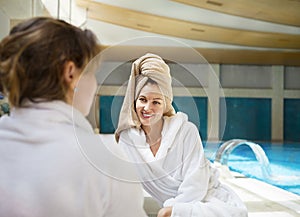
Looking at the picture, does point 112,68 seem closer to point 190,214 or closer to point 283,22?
point 190,214

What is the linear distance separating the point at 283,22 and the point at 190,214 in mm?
6385

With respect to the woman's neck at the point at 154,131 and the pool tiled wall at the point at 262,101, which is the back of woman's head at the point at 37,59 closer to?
the woman's neck at the point at 154,131

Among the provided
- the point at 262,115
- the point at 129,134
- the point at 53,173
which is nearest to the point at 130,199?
the point at 53,173

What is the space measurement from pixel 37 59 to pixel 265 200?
6.87ft

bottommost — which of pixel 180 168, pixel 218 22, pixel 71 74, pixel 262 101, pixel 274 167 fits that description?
pixel 274 167

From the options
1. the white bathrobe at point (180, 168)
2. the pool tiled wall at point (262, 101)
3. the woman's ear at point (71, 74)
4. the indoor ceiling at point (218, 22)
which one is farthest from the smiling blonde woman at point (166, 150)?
the pool tiled wall at point (262, 101)

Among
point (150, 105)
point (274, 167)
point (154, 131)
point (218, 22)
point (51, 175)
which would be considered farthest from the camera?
point (218, 22)

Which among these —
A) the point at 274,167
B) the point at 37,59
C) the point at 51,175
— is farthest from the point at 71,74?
the point at 274,167

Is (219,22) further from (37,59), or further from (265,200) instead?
(37,59)

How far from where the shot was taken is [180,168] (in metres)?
1.28

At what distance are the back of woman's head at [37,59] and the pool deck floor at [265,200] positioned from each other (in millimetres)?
1618

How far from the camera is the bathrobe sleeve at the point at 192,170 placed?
125 centimetres

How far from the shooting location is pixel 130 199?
1.81 feet

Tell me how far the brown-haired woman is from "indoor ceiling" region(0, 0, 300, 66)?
4534mm
